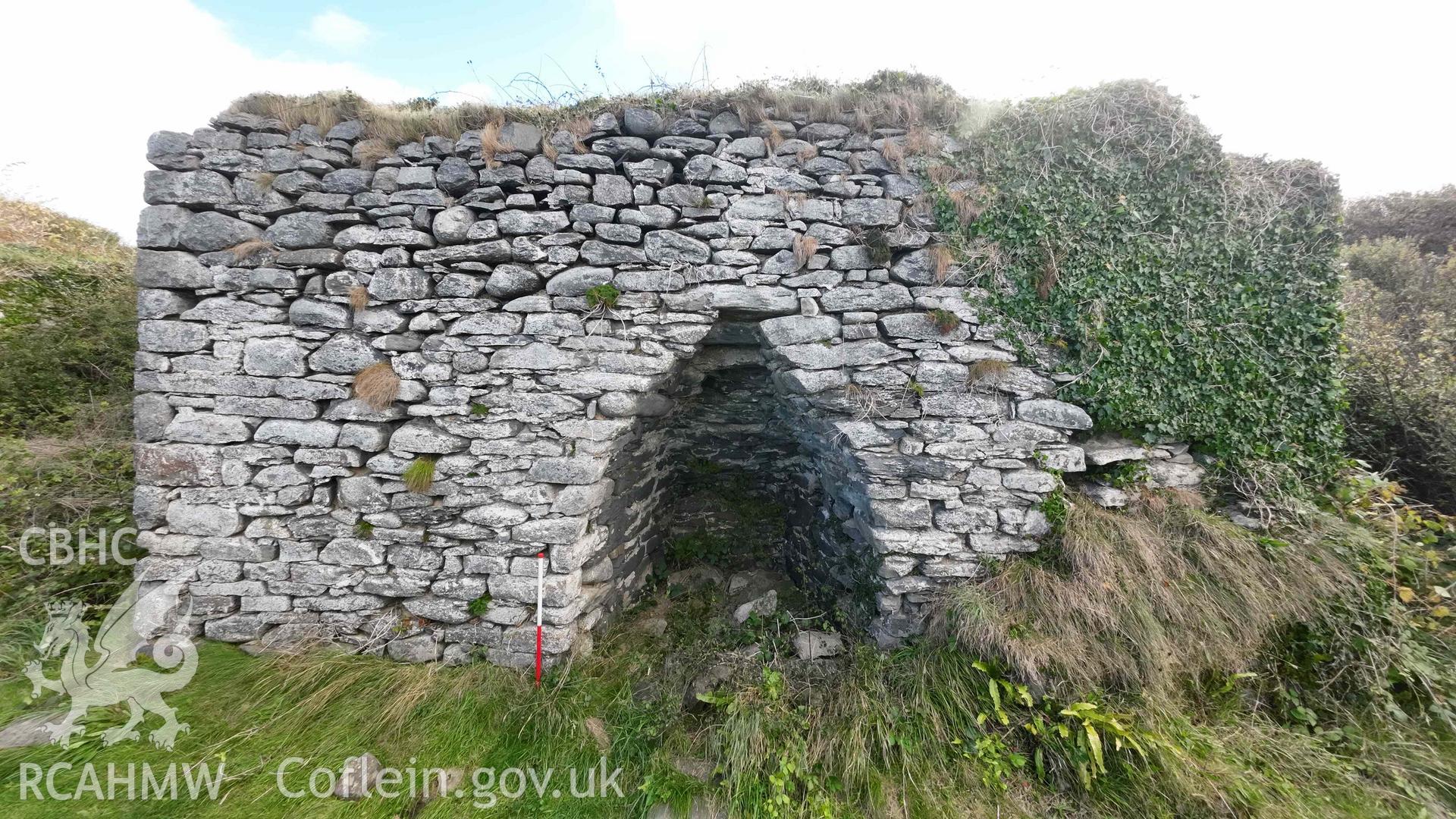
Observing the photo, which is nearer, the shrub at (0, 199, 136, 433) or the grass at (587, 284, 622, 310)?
the grass at (587, 284, 622, 310)

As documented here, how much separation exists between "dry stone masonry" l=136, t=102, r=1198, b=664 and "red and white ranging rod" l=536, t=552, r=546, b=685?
3.0 inches

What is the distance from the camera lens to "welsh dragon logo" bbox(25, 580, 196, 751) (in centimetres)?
291

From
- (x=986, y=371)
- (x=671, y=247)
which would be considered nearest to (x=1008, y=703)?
(x=986, y=371)

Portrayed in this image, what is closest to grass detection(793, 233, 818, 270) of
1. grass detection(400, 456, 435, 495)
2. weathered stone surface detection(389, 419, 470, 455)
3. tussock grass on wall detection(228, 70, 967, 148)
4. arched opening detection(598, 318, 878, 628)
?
arched opening detection(598, 318, 878, 628)

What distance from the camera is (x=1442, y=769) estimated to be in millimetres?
2701

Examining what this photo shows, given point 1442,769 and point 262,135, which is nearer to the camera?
point 1442,769

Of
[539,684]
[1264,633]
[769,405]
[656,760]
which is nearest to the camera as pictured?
[656,760]

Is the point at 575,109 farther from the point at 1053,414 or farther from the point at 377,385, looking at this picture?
the point at 1053,414

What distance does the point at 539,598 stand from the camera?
3406 millimetres

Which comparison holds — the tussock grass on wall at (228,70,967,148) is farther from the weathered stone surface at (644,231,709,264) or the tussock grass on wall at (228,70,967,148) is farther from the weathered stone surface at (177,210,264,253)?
the weathered stone surface at (644,231,709,264)

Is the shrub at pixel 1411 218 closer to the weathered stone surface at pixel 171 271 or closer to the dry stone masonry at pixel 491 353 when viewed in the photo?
the dry stone masonry at pixel 491 353

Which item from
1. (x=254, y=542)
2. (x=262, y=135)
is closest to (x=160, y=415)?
(x=254, y=542)

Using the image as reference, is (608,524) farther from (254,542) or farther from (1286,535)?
(1286,535)

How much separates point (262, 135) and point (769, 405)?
4.40 m
